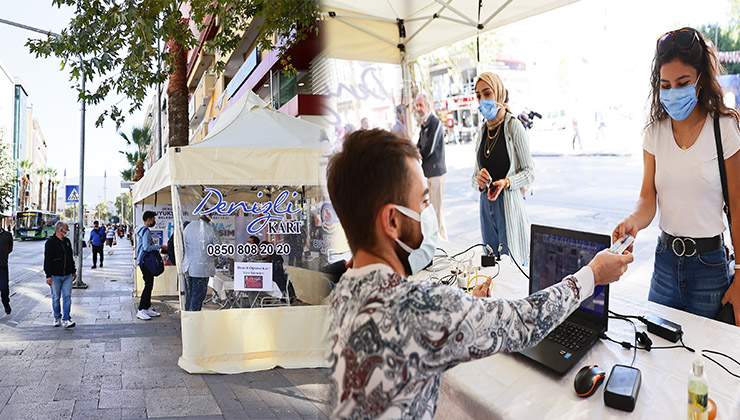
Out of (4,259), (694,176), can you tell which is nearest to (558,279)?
(694,176)

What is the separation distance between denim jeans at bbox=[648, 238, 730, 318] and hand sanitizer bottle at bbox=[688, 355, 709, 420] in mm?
1233

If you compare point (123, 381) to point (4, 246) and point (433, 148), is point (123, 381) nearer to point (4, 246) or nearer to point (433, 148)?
point (433, 148)

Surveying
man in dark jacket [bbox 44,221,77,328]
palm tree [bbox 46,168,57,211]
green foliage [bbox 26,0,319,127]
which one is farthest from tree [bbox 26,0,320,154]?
palm tree [bbox 46,168,57,211]

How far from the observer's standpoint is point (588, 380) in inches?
65.5

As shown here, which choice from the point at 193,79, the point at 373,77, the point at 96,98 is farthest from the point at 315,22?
the point at 193,79

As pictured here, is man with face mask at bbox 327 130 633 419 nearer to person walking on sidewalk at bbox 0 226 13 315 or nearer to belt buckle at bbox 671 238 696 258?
belt buckle at bbox 671 238 696 258

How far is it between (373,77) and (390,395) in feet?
18.2

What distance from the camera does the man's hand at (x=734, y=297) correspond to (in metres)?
2.40

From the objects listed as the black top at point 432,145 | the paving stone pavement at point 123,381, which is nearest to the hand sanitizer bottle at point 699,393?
the paving stone pavement at point 123,381

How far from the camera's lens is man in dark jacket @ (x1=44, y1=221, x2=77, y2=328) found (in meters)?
7.97

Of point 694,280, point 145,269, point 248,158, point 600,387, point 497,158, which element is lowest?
point 145,269

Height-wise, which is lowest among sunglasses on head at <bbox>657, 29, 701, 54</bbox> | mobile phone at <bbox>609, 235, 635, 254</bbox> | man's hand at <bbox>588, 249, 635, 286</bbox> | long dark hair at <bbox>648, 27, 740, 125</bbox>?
man's hand at <bbox>588, 249, 635, 286</bbox>

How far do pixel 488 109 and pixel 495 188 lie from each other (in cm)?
61

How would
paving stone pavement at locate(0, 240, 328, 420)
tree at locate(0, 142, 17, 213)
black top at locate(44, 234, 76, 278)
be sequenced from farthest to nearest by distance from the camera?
tree at locate(0, 142, 17, 213), black top at locate(44, 234, 76, 278), paving stone pavement at locate(0, 240, 328, 420)
